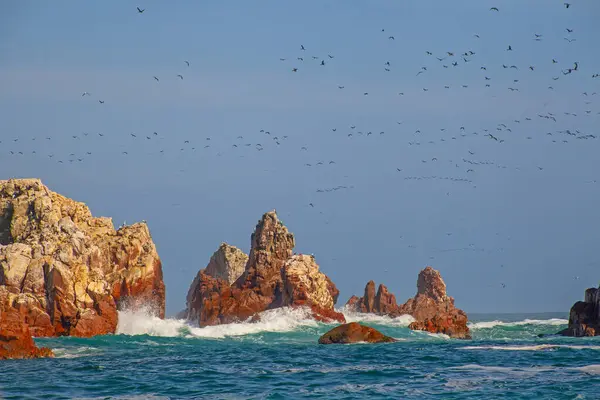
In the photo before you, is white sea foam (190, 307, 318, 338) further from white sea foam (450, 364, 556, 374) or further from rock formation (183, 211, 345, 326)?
white sea foam (450, 364, 556, 374)

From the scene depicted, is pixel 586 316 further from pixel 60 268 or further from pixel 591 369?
pixel 60 268

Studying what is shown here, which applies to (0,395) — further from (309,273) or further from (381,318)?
(381,318)

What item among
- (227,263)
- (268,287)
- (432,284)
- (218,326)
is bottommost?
(218,326)

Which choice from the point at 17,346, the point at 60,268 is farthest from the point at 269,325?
the point at 17,346

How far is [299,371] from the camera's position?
4744 cm

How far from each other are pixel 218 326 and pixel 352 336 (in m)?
25.8

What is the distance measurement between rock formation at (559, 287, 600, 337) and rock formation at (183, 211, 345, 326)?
28.1 metres

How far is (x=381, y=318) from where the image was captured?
128m

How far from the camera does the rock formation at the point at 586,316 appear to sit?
84625 millimetres

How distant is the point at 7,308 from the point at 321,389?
146 ft

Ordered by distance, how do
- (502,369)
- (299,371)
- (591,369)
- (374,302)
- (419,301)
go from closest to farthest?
(591,369)
(502,369)
(299,371)
(419,301)
(374,302)

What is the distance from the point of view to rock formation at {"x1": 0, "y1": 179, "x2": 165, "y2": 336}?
253 ft

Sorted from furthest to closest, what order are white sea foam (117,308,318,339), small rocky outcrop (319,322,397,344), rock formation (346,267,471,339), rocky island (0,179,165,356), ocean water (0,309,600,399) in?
rock formation (346,267,471,339) → white sea foam (117,308,318,339) → rocky island (0,179,165,356) → small rocky outcrop (319,322,397,344) → ocean water (0,309,600,399)

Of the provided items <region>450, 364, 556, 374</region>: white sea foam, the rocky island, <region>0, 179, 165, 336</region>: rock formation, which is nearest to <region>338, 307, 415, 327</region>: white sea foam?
<region>0, 179, 165, 336</region>: rock formation
